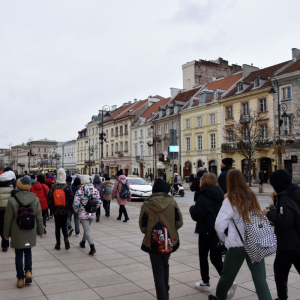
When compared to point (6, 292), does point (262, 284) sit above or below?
above

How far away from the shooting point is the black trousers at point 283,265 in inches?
160

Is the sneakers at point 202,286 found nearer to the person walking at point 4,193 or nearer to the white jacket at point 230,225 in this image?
the white jacket at point 230,225

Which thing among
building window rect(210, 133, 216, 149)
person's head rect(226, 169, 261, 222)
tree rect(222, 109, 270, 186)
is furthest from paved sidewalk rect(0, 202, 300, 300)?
building window rect(210, 133, 216, 149)

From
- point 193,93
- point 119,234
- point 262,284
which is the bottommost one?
point 119,234

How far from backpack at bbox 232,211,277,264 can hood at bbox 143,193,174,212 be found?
1014 millimetres

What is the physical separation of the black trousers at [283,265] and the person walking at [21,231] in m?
3.62

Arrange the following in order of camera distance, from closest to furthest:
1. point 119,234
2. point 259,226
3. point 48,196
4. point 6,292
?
point 259,226
point 6,292
point 48,196
point 119,234

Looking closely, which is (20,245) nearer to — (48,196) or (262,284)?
(262,284)

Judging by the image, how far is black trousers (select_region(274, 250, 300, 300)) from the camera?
4.05 metres

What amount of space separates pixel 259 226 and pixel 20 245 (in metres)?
3.55

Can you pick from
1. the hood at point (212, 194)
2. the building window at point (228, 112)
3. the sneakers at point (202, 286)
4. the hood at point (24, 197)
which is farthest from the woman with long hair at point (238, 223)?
the building window at point (228, 112)

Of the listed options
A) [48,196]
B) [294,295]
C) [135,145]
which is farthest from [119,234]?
[135,145]

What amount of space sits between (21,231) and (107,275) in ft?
5.45

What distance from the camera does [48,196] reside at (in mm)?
9195
